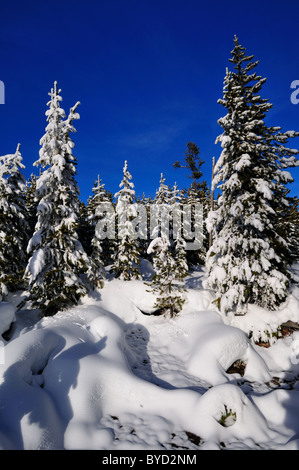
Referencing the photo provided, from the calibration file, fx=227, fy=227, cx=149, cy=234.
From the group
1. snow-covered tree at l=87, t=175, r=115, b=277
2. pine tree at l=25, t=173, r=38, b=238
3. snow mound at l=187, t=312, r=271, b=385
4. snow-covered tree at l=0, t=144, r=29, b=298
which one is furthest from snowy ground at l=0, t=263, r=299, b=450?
pine tree at l=25, t=173, r=38, b=238

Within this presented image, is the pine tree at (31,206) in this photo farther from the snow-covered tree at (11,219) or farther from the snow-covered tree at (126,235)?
the snow-covered tree at (126,235)

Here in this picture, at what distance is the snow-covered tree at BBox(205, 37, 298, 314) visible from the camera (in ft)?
37.8

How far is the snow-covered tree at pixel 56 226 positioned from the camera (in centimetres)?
1417

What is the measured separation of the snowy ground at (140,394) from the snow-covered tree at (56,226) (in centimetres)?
452

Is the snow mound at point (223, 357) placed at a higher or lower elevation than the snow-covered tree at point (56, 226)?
lower

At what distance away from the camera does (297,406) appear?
22.5 feet

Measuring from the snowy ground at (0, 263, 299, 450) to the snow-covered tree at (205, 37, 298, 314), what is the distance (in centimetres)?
246

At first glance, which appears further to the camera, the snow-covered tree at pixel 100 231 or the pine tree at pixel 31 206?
the pine tree at pixel 31 206

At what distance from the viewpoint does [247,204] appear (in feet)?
38.9

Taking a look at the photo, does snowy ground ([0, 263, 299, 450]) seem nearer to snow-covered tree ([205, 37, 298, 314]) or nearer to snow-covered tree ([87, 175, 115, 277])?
snow-covered tree ([205, 37, 298, 314])

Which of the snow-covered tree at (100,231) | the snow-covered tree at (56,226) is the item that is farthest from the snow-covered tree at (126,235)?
the snow-covered tree at (56,226)

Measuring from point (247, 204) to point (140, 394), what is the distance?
977 cm

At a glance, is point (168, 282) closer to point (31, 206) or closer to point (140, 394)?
point (140, 394)
